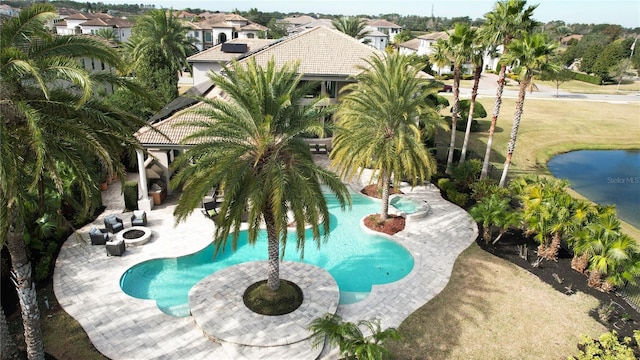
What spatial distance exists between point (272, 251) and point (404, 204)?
1210 cm

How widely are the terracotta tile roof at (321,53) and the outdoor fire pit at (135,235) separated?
15.6m

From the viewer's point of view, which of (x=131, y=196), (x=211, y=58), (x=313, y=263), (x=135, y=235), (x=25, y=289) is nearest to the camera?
(x=25, y=289)

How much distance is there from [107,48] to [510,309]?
16.3 meters

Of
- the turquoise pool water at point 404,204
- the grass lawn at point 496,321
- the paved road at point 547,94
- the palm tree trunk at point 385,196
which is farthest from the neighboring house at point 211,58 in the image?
the paved road at point 547,94

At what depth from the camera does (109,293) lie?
16047 millimetres

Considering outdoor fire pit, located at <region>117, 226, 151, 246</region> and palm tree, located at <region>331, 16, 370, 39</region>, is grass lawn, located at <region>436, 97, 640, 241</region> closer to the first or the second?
palm tree, located at <region>331, 16, 370, 39</region>

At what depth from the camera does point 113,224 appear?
65.9ft

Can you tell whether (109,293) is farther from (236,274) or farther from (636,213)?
(636,213)

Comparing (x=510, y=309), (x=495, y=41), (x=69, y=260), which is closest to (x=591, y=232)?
(x=510, y=309)

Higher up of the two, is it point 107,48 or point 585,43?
point 585,43

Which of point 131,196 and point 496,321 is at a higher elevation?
point 131,196

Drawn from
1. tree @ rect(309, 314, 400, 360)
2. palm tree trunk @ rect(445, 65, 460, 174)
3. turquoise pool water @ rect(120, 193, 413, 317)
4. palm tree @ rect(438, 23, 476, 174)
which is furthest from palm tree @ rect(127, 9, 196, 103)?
tree @ rect(309, 314, 400, 360)

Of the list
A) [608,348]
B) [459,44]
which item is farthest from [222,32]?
[608,348]

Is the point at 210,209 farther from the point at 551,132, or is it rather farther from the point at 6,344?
the point at 551,132
